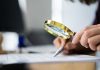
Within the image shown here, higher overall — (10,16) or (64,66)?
(10,16)

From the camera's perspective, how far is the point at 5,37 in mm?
491

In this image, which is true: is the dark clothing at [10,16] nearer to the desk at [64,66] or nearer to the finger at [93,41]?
the desk at [64,66]

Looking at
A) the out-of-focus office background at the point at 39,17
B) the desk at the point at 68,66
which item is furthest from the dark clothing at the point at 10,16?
the desk at the point at 68,66

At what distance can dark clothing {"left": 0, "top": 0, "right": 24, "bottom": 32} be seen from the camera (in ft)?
1.60

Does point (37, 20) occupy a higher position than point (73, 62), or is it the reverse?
point (37, 20)

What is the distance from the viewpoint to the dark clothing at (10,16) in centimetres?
49

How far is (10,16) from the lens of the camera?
0.49 m

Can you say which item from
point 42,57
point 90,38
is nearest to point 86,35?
point 90,38

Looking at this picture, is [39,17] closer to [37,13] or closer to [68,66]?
[37,13]

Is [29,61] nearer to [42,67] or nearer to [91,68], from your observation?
[42,67]

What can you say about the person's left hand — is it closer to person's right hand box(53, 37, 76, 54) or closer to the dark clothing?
person's right hand box(53, 37, 76, 54)

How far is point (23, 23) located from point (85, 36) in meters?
0.16

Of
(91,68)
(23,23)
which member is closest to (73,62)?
(91,68)

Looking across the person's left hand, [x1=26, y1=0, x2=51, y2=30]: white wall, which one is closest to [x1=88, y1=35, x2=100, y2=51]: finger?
the person's left hand
